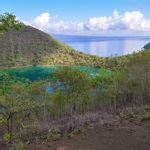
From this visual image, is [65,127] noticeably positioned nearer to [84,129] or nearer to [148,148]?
[84,129]

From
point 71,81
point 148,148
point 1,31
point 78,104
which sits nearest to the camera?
point 1,31

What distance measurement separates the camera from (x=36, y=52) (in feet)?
568

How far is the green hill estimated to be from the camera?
534ft

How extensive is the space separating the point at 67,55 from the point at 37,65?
83.5 feet

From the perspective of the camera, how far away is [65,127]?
53.2 feet

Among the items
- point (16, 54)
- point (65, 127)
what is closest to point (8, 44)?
point (16, 54)

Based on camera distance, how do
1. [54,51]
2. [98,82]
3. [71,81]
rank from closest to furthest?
1. [71,81]
2. [98,82]
3. [54,51]

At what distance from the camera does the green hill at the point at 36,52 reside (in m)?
163

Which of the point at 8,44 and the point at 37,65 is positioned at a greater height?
the point at 8,44

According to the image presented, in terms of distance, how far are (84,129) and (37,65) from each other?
491 ft

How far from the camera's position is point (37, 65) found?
164000mm

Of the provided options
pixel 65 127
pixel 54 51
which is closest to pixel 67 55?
pixel 54 51

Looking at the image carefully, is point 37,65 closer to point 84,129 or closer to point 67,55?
point 67,55

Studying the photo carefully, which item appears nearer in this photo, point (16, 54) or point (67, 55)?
point (16, 54)
